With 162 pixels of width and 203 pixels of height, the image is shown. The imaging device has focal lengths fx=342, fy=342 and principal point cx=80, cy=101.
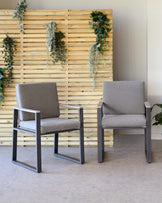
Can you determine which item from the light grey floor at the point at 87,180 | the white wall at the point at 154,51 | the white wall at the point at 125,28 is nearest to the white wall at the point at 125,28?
the white wall at the point at 125,28

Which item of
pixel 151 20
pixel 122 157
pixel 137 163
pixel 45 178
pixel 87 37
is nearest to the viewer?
pixel 45 178

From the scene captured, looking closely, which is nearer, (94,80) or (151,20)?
(94,80)

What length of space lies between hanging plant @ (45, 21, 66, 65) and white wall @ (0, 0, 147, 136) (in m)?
0.74

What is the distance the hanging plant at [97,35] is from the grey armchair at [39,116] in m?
0.71

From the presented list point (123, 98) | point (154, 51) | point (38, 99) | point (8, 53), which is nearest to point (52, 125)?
point (38, 99)

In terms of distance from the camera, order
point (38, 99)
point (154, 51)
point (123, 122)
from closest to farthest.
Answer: point (123, 122) < point (38, 99) < point (154, 51)

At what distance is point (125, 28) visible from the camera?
5.52 meters

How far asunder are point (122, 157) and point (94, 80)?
122 cm

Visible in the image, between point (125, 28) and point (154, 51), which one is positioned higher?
point (125, 28)

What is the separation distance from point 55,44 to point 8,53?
27.6 inches

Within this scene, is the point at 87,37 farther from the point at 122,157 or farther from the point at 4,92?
the point at 122,157

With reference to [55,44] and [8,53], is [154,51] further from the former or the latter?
[8,53]

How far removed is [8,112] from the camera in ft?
16.7

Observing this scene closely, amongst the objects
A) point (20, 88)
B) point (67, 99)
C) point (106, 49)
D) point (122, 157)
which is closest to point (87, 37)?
point (106, 49)
